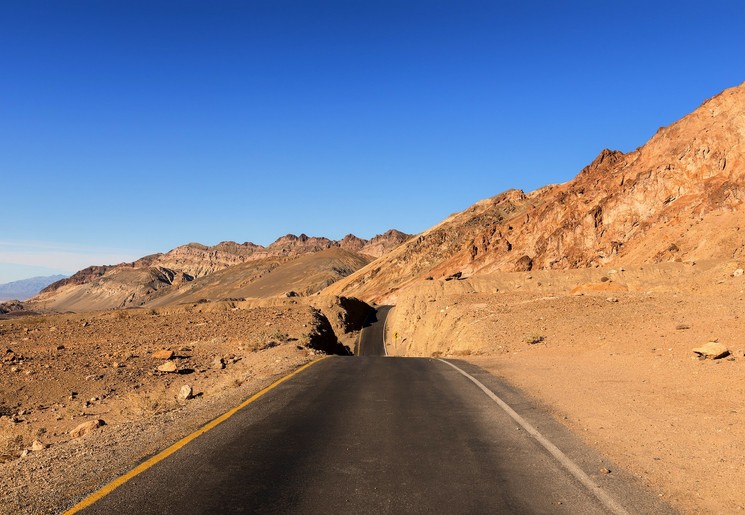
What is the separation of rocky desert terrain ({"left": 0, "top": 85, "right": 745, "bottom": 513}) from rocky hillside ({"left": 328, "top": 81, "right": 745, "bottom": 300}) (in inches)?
8.9

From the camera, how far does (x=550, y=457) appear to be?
267 inches

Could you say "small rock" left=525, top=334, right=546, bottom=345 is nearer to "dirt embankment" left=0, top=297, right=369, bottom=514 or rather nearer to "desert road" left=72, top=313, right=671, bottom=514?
"dirt embankment" left=0, top=297, right=369, bottom=514

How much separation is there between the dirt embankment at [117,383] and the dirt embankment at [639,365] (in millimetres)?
6404

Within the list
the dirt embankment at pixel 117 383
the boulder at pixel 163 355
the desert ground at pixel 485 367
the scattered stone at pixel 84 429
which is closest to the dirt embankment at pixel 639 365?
the desert ground at pixel 485 367

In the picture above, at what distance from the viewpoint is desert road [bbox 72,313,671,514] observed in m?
5.14

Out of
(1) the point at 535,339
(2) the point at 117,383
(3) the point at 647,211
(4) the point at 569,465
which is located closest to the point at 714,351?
(1) the point at 535,339

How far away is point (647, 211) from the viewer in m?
62.0

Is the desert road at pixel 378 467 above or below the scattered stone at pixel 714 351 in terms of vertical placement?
below

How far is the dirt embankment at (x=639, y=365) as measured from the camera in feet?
22.1

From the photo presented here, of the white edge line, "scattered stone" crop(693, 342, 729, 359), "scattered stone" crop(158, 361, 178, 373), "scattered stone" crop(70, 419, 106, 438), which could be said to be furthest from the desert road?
"scattered stone" crop(158, 361, 178, 373)

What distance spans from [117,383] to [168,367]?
81.6 inches

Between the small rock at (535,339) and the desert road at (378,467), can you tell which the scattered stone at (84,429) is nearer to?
the desert road at (378,467)

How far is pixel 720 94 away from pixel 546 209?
82.3 ft

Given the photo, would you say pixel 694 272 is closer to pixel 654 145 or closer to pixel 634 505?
pixel 654 145
